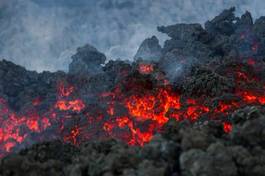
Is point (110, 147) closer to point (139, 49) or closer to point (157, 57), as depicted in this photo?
point (157, 57)

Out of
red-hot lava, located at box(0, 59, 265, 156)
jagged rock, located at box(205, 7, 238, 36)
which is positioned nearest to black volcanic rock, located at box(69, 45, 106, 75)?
jagged rock, located at box(205, 7, 238, 36)

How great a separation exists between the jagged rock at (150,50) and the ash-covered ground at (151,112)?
25 centimetres

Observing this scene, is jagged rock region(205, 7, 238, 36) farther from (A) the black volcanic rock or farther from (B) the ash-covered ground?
(A) the black volcanic rock

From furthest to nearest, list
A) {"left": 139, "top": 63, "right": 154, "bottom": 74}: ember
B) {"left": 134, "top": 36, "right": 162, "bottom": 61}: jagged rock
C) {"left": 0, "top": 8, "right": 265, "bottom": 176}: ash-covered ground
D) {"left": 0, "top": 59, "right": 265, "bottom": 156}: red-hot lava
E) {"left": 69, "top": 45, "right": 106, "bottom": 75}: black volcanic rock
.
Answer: {"left": 134, "top": 36, "right": 162, "bottom": 61}: jagged rock, {"left": 69, "top": 45, "right": 106, "bottom": 75}: black volcanic rock, {"left": 139, "top": 63, "right": 154, "bottom": 74}: ember, {"left": 0, "top": 59, "right": 265, "bottom": 156}: red-hot lava, {"left": 0, "top": 8, "right": 265, "bottom": 176}: ash-covered ground

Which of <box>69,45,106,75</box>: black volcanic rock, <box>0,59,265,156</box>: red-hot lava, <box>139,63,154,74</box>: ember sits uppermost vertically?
<box>69,45,106,75</box>: black volcanic rock

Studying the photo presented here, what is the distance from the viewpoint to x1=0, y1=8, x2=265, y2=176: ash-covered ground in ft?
38.8

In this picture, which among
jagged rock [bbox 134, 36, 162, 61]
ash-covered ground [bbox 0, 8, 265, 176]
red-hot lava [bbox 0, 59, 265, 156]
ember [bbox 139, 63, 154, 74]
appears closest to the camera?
ash-covered ground [bbox 0, 8, 265, 176]

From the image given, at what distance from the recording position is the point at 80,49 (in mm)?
90062

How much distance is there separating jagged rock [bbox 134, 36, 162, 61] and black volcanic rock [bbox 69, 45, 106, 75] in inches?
373

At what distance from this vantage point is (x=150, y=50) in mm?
94000

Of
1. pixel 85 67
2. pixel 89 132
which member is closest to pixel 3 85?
pixel 85 67

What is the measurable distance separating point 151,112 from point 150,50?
170 ft

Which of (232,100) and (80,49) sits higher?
(80,49)

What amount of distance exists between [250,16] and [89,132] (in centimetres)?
6067
